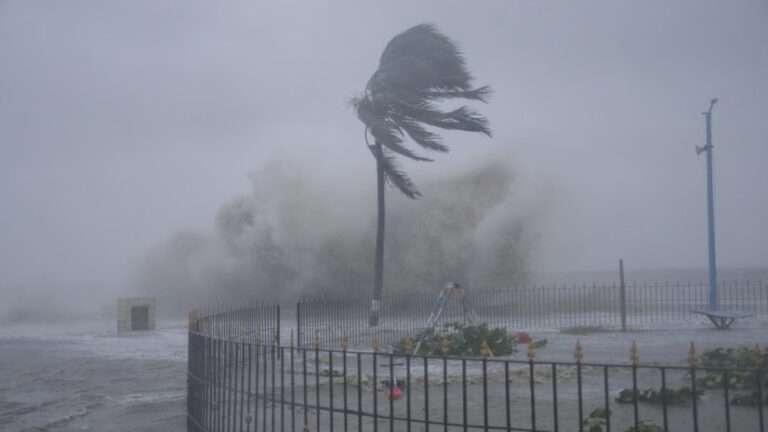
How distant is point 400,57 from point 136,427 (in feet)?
61.0

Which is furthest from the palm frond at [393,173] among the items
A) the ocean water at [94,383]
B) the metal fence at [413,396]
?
the metal fence at [413,396]

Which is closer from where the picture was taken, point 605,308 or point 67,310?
point 605,308

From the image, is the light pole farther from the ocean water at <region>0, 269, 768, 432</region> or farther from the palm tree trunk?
the palm tree trunk

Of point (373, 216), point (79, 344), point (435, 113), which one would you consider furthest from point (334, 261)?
point (79, 344)

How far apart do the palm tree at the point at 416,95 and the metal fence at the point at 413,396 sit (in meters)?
13.9

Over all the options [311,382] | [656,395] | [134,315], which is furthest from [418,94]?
[656,395]

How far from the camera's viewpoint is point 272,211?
121 ft

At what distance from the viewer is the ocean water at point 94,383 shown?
35.5 feet

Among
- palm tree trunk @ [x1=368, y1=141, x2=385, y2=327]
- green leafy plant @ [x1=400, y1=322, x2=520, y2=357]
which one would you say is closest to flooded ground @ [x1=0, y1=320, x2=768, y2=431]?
green leafy plant @ [x1=400, y1=322, x2=520, y2=357]

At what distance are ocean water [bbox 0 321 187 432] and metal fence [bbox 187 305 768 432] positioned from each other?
7.29ft

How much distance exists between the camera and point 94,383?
1433cm

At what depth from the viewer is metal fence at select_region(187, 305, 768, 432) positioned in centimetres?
609

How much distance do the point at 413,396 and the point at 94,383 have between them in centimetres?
754

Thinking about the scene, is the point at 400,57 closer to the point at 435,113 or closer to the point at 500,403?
the point at 435,113
